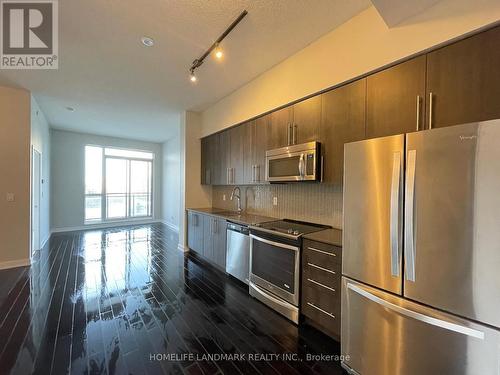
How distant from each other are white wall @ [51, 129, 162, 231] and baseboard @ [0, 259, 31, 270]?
3280 mm

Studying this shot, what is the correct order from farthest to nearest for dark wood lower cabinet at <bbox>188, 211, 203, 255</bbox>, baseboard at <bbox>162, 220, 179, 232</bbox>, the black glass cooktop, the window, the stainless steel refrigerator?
the window < baseboard at <bbox>162, 220, 179, 232</bbox> < dark wood lower cabinet at <bbox>188, 211, 203, 255</bbox> < the black glass cooktop < the stainless steel refrigerator

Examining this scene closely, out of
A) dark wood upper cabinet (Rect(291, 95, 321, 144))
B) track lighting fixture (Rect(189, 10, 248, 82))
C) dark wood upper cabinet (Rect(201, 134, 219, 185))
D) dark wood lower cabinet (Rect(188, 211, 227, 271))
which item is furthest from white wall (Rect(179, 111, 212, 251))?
dark wood upper cabinet (Rect(291, 95, 321, 144))

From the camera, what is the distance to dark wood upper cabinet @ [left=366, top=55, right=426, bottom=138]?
1.70 m

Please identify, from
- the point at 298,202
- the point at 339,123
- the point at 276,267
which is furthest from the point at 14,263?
the point at 339,123

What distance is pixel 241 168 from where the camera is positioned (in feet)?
12.1

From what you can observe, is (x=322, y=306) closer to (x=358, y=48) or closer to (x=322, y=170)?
(x=322, y=170)

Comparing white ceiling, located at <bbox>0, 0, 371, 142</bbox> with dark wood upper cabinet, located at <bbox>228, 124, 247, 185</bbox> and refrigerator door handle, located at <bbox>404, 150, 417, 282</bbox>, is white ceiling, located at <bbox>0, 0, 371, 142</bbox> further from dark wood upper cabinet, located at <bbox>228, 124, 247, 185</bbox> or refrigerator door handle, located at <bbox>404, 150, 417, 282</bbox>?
refrigerator door handle, located at <bbox>404, 150, 417, 282</bbox>

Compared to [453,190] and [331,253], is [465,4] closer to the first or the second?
[453,190]

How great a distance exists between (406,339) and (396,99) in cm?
172

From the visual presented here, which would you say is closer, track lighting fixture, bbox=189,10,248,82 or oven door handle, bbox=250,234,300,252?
track lighting fixture, bbox=189,10,248,82

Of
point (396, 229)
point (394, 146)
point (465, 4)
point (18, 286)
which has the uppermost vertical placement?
point (465, 4)

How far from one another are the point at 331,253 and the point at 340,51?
1918 mm

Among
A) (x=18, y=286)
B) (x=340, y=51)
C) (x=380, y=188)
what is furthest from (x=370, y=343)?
(x=18, y=286)

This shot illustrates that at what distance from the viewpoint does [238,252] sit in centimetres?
314
